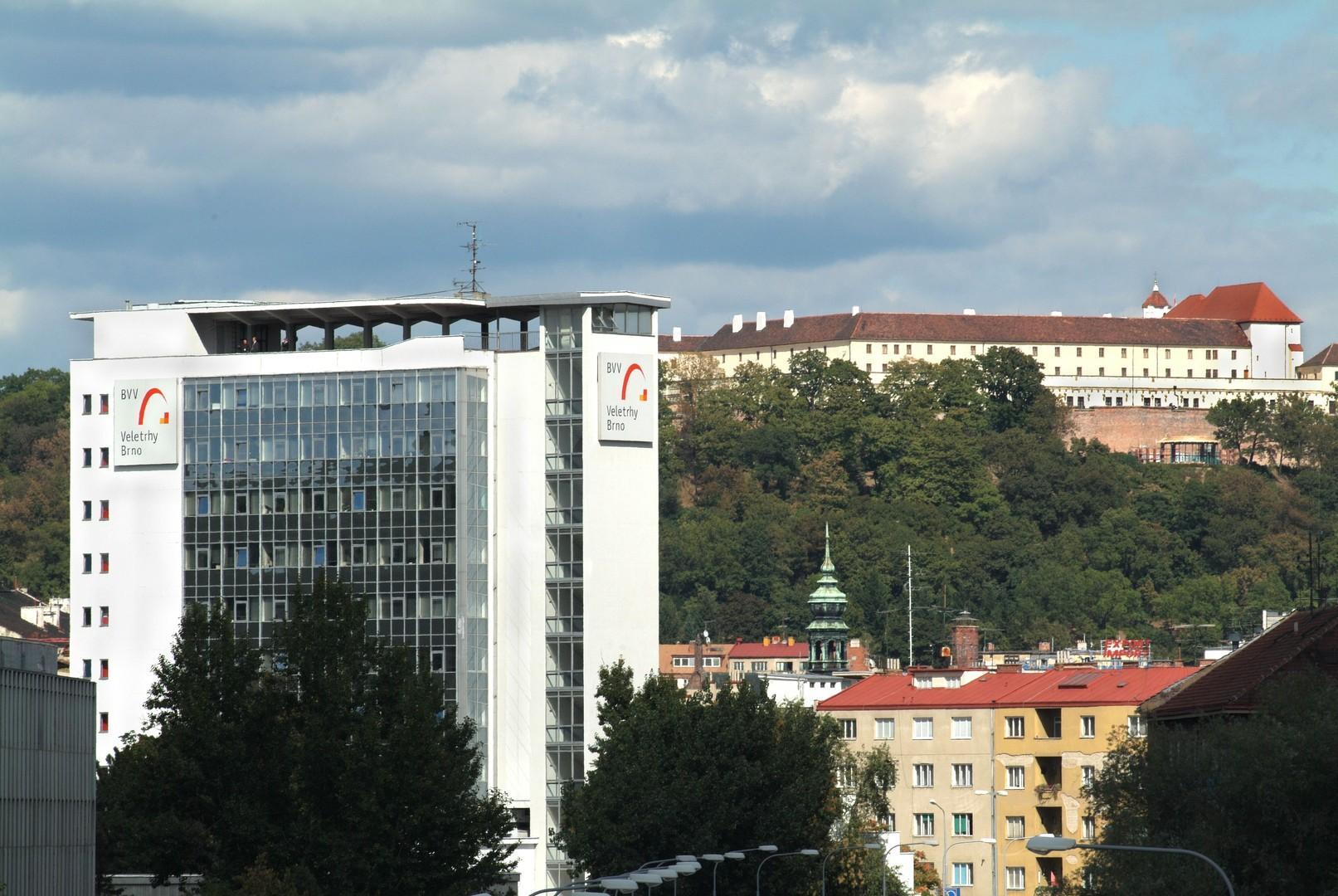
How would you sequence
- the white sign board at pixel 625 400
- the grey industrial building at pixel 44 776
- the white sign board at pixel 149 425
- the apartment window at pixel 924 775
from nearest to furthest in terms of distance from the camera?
the grey industrial building at pixel 44 776, the white sign board at pixel 625 400, the white sign board at pixel 149 425, the apartment window at pixel 924 775

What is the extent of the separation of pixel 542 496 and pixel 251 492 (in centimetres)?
1244

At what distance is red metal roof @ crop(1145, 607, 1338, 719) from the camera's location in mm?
90562

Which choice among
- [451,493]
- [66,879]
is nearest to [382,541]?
[451,493]

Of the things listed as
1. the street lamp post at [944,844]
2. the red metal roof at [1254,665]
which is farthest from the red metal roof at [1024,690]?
the red metal roof at [1254,665]

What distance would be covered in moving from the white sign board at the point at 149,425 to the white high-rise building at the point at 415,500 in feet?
0.26

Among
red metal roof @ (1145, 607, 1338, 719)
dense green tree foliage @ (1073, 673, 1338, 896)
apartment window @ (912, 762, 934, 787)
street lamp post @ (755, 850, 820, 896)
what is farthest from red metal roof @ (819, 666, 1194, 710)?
dense green tree foliage @ (1073, 673, 1338, 896)

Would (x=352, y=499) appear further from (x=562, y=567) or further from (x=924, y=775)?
(x=924, y=775)

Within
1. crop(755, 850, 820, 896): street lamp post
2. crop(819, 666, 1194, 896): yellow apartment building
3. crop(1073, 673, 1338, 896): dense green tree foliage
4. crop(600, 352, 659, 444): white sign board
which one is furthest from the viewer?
crop(819, 666, 1194, 896): yellow apartment building

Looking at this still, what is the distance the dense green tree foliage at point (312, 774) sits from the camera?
7725cm

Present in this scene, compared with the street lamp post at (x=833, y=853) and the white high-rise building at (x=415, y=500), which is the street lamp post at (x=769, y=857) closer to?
the street lamp post at (x=833, y=853)

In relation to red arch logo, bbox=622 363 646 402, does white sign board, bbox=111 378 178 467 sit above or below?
below

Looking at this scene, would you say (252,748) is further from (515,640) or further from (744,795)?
(515,640)

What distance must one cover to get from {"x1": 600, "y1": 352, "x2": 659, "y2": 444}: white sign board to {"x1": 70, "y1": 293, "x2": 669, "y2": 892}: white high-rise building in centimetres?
10

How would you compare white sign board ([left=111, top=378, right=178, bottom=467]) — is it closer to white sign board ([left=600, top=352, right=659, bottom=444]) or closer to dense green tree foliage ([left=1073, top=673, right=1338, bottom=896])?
white sign board ([left=600, top=352, right=659, bottom=444])
